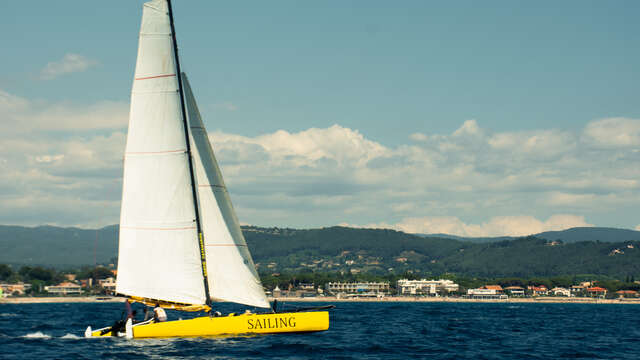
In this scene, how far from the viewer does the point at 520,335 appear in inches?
2271

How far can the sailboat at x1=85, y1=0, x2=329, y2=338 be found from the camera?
130ft

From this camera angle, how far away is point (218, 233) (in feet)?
134

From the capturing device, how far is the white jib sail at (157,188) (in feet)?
130

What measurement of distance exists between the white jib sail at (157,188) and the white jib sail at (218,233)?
82 cm

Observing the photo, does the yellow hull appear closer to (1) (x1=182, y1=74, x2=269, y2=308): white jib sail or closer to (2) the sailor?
(2) the sailor

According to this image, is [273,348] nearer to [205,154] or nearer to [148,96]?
[205,154]

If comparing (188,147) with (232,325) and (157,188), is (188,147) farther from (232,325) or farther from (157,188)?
(232,325)

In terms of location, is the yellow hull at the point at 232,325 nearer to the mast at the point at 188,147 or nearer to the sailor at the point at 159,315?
the sailor at the point at 159,315

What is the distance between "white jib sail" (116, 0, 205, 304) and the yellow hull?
4.81 ft

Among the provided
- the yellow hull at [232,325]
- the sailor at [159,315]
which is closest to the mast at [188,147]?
the yellow hull at [232,325]

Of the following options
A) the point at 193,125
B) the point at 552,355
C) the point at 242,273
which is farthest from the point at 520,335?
the point at 193,125

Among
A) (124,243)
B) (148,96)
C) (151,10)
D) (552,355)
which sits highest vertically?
(151,10)

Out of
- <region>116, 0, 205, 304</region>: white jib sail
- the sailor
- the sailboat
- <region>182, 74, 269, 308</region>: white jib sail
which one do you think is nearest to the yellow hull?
the sailboat

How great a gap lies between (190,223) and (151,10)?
34.8 feet
